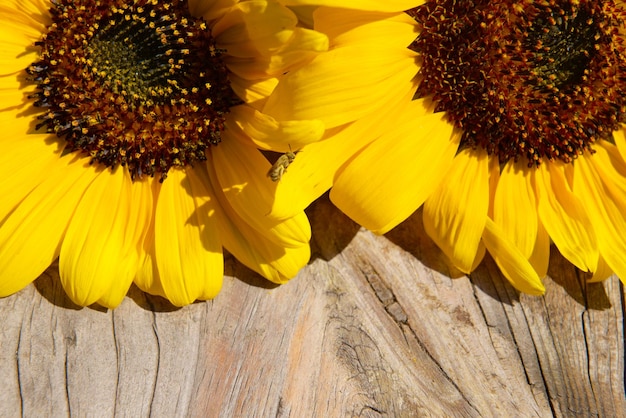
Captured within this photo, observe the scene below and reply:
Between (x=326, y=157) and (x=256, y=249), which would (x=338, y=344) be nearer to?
(x=256, y=249)

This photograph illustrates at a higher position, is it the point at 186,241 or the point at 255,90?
the point at 255,90

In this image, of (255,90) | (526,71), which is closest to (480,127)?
(526,71)

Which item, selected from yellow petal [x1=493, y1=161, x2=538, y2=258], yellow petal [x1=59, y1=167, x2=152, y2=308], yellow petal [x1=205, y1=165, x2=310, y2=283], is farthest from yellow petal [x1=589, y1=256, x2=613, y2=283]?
yellow petal [x1=59, y1=167, x2=152, y2=308]

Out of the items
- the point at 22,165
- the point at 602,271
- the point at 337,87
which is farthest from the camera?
the point at 602,271

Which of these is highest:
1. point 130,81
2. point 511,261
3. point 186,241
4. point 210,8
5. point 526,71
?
point 210,8

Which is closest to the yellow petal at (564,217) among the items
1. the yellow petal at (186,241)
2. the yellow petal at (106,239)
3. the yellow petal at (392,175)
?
the yellow petal at (392,175)

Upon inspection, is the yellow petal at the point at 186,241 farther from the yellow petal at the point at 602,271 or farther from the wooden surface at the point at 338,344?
the yellow petal at the point at 602,271

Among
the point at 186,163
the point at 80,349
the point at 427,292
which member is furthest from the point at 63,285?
the point at 427,292
